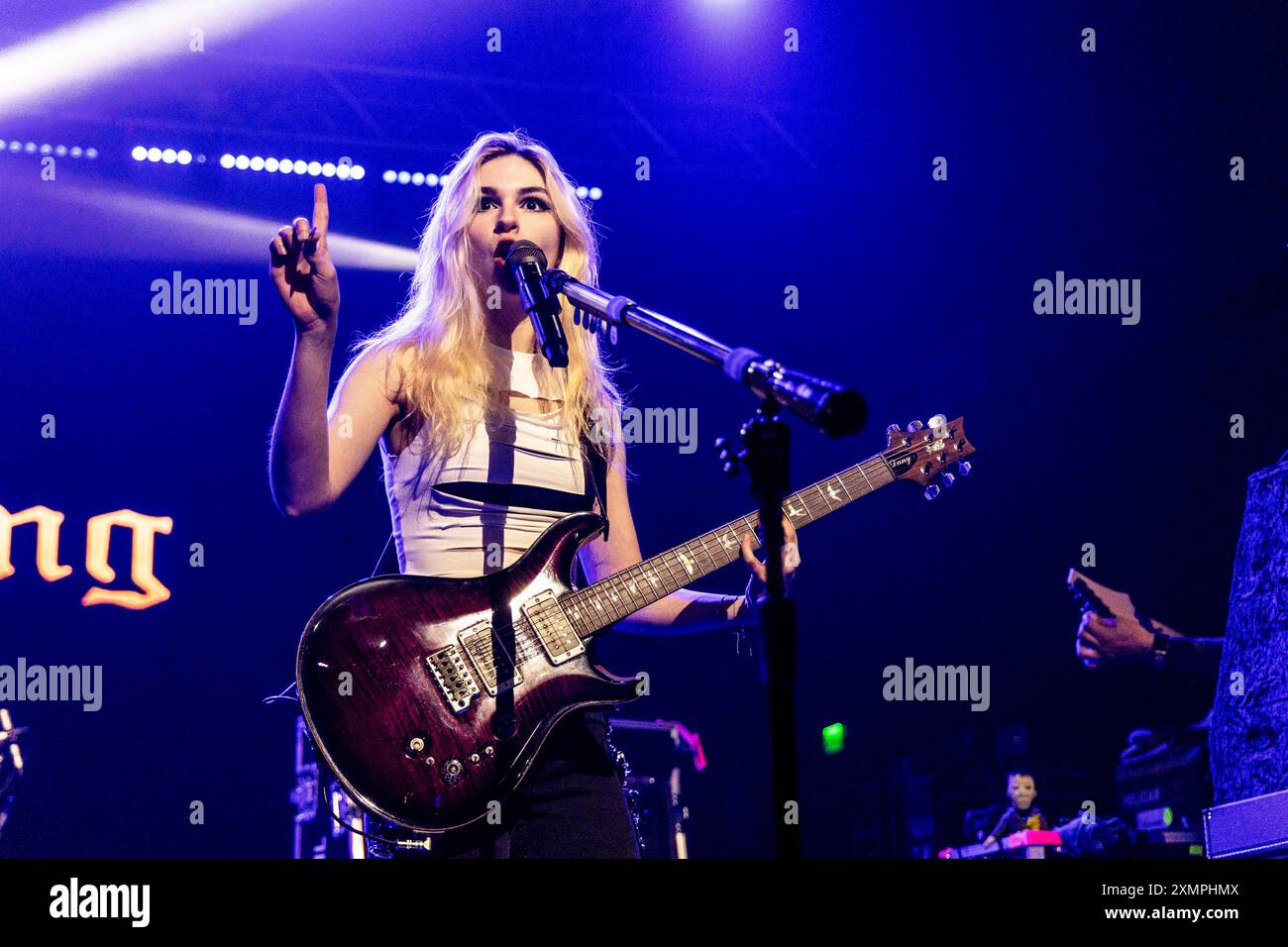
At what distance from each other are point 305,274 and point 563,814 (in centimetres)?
122

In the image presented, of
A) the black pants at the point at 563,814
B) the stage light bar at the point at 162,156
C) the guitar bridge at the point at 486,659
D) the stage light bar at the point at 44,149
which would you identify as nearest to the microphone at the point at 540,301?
the guitar bridge at the point at 486,659

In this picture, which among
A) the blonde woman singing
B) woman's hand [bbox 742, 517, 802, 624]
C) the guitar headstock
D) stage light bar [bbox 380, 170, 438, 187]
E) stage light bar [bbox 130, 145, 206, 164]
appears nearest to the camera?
the blonde woman singing

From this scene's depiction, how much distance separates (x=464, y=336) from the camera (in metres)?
2.90

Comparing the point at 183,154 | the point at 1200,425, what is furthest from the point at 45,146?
the point at 1200,425

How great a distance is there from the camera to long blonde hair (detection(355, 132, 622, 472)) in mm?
2732

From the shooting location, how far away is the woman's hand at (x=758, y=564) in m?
2.68

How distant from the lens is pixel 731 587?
586 centimetres

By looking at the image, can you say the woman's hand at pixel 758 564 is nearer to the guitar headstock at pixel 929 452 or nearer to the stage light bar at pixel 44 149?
the guitar headstock at pixel 929 452

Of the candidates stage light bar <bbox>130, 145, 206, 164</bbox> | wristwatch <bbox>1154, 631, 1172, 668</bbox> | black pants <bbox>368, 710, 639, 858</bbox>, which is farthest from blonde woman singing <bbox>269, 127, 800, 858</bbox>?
wristwatch <bbox>1154, 631, 1172, 668</bbox>

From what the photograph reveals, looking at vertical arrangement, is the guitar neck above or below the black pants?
above

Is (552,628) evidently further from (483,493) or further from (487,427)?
(487,427)

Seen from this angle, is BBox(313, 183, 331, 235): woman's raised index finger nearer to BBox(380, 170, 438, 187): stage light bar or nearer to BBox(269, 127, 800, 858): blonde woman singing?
BBox(269, 127, 800, 858): blonde woman singing

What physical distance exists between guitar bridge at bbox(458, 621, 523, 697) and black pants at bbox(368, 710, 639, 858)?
5.5 inches
